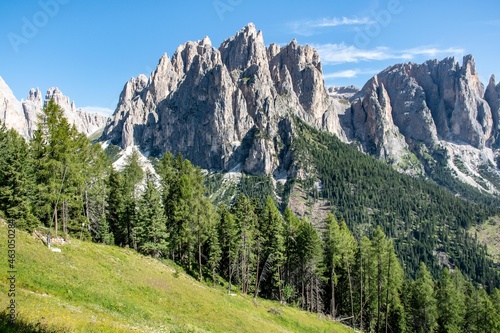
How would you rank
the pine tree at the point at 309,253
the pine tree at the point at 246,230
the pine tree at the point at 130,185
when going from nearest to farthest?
1. the pine tree at the point at 246,230
2. the pine tree at the point at 309,253
3. the pine tree at the point at 130,185

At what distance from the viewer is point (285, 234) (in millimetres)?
64562

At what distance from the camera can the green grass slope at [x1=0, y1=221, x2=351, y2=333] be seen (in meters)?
16.6

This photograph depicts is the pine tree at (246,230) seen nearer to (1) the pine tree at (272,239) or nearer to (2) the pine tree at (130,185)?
(1) the pine tree at (272,239)

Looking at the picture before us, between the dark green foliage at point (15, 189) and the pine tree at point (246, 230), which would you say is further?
the pine tree at point (246, 230)

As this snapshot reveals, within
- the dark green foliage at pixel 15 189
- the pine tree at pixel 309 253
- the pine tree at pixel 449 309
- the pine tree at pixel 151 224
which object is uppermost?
the dark green foliage at pixel 15 189

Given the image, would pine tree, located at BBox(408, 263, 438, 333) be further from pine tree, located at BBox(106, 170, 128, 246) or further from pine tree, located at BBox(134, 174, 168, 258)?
pine tree, located at BBox(106, 170, 128, 246)

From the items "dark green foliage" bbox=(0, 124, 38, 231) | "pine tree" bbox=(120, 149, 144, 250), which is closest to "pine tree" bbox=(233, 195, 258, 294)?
"pine tree" bbox=(120, 149, 144, 250)

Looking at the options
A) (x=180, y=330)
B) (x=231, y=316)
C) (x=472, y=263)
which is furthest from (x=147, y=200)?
(x=472, y=263)

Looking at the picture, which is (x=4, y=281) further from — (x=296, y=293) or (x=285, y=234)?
(x=296, y=293)

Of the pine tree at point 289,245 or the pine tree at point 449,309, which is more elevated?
the pine tree at point 289,245

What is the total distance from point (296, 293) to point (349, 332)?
18827mm

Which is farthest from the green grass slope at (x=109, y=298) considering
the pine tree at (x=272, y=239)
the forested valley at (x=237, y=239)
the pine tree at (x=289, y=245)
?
the pine tree at (x=289, y=245)

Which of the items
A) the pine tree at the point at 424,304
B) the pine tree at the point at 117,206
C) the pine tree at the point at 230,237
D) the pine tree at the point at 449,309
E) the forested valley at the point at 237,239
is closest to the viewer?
the forested valley at the point at 237,239

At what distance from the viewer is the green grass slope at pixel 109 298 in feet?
54.5
